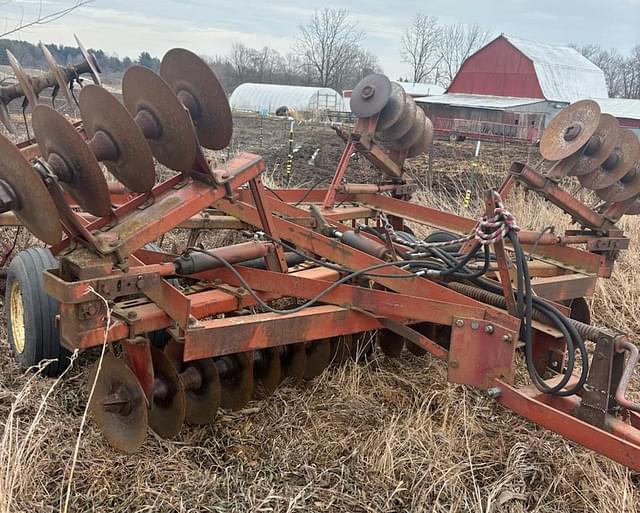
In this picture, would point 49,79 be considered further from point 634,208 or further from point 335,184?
point 634,208

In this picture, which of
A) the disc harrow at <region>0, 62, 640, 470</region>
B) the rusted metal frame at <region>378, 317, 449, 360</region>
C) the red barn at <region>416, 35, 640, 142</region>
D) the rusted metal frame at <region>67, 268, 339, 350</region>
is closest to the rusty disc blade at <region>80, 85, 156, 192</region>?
the disc harrow at <region>0, 62, 640, 470</region>

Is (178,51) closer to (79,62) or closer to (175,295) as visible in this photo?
(175,295)

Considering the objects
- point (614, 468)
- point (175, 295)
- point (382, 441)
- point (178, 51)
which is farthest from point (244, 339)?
point (614, 468)

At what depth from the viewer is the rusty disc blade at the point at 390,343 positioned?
388cm

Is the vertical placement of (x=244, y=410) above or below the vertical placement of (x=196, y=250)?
below

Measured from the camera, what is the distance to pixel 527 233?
4.03 metres

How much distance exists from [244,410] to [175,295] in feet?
3.12

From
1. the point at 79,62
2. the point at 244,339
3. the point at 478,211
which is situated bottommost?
the point at 478,211

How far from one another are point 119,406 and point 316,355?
1202 millimetres

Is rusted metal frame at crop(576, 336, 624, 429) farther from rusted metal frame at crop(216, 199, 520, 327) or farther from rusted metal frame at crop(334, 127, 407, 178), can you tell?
rusted metal frame at crop(334, 127, 407, 178)

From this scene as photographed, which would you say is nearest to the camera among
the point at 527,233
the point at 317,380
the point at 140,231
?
the point at 140,231

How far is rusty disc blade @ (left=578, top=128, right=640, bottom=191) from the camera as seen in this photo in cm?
432

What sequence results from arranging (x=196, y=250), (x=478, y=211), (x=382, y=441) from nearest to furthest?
(x=382, y=441) < (x=196, y=250) < (x=478, y=211)

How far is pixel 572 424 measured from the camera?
233 cm
